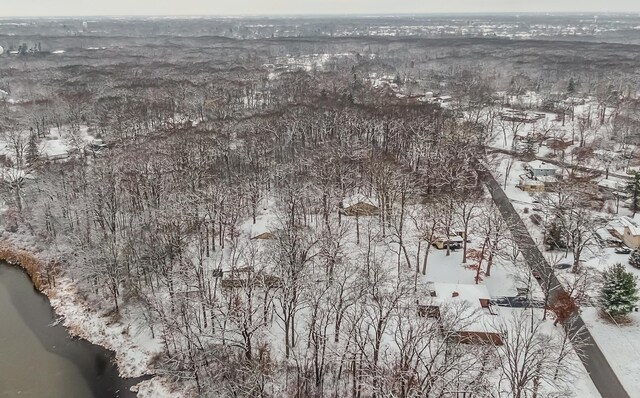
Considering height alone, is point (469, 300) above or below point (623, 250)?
above

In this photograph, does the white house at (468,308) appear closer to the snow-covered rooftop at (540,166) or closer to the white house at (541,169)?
the white house at (541,169)

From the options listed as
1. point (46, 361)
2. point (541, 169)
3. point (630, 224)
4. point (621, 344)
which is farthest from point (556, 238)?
point (46, 361)

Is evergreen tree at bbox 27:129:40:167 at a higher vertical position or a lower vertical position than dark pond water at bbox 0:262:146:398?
higher

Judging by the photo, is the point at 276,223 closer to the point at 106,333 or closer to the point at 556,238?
the point at 106,333

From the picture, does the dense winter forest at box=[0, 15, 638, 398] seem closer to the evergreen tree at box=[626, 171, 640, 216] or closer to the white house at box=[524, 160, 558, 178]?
the white house at box=[524, 160, 558, 178]

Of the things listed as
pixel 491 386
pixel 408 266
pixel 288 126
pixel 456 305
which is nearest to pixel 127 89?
pixel 288 126

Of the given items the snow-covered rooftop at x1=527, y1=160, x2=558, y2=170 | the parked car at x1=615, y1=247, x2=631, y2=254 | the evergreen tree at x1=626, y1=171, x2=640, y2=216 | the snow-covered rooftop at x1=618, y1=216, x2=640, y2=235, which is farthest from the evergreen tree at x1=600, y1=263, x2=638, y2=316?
the snow-covered rooftop at x1=527, y1=160, x2=558, y2=170

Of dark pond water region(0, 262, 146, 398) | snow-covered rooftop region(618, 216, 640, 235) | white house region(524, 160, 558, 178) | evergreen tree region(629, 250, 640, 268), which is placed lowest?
dark pond water region(0, 262, 146, 398)
